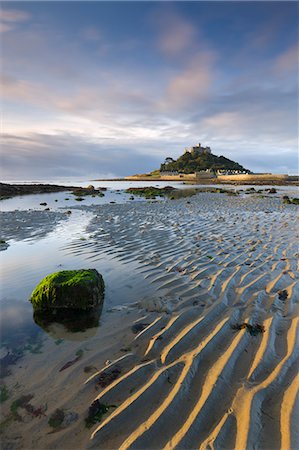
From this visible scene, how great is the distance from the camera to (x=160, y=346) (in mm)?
4395

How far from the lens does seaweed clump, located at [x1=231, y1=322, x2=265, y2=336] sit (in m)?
4.65

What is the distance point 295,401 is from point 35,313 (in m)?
4.79

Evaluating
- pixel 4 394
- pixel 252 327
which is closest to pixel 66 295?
pixel 4 394

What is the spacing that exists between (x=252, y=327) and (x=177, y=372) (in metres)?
1.76

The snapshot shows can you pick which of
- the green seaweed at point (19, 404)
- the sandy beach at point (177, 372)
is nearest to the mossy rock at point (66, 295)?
the sandy beach at point (177, 372)

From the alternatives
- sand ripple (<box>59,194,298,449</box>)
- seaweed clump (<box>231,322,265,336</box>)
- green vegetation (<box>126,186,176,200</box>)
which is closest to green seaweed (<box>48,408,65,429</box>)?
sand ripple (<box>59,194,298,449</box>)

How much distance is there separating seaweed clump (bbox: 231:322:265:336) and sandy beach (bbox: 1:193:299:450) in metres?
0.03

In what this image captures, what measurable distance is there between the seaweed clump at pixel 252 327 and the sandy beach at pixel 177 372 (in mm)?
30

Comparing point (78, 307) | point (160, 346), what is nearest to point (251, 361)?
point (160, 346)

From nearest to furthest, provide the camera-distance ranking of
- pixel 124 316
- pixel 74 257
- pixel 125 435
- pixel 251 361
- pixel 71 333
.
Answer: pixel 125 435 < pixel 251 361 < pixel 71 333 < pixel 124 316 < pixel 74 257

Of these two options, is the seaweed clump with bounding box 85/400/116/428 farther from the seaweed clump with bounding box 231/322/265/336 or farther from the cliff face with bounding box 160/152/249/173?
the cliff face with bounding box 160/152/249/173

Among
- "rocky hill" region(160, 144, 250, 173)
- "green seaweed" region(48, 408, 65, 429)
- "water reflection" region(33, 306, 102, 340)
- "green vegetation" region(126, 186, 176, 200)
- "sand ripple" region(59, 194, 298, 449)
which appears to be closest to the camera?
"sand ripple" region(59, 194, 298, 449)

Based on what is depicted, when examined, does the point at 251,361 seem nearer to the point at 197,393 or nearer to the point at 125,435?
the point at 197,393

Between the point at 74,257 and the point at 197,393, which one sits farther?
the point at 74,257
